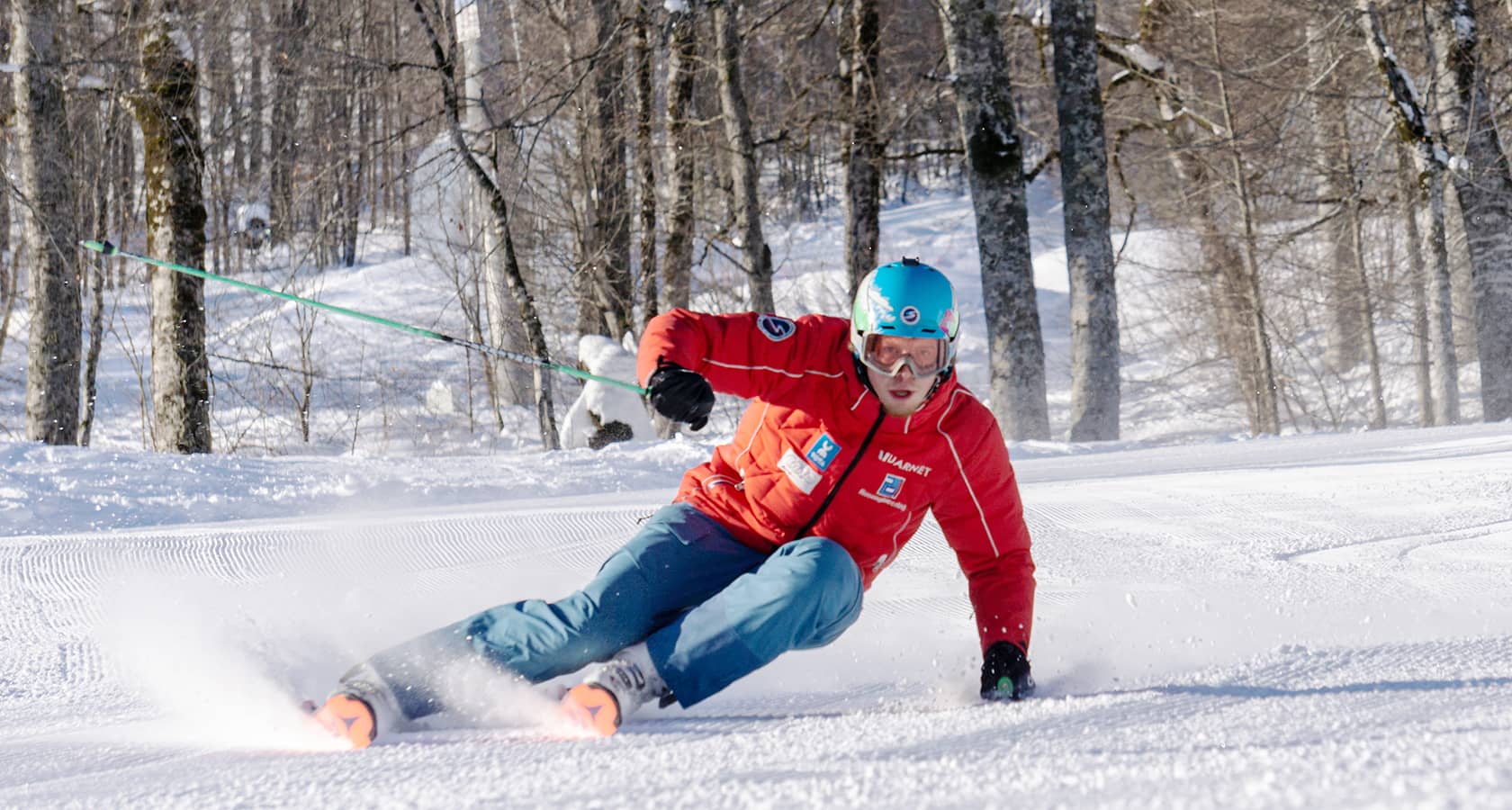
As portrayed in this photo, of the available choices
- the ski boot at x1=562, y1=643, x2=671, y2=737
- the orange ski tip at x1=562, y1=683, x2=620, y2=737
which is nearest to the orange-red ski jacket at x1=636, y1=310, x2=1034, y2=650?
the ski boot at x1=562, y1=643, x2=671, y2=737

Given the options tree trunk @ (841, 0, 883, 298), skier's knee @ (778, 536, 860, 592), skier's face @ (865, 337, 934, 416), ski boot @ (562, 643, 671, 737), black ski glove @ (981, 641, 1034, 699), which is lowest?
black ski glove @ (981, 641, 1034, 699)

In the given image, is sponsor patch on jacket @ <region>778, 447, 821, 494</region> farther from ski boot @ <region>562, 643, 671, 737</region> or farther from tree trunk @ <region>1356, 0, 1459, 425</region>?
tree trunk @ <region>1356, 0, 1459, 425</region>

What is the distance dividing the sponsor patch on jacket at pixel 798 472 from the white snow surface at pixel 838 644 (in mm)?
493

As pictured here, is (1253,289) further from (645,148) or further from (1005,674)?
(1005,674)

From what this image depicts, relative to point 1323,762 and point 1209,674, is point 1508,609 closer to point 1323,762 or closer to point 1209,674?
point 1209,674

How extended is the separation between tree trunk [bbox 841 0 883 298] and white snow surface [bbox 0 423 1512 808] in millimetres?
6805

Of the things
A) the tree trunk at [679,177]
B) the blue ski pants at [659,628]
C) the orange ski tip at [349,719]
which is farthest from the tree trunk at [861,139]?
the orange ski tip at [349,719]

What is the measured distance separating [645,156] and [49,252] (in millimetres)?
5373

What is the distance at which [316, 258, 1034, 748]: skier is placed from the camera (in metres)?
2.67

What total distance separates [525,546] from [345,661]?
1344 millimetres

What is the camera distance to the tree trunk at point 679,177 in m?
11.1

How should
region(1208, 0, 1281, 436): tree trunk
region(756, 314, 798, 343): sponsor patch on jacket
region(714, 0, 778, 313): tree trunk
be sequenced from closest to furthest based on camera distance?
region(756, 314, 798, 343): sponsor patch on jacket
region(714, 0, 778, 313): tree trunk
region(1208, 0, 1281, 436): tree trunk

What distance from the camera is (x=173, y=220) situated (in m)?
8.95

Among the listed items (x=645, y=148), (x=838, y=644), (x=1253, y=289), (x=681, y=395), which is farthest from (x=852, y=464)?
(x=1253, y=289)
